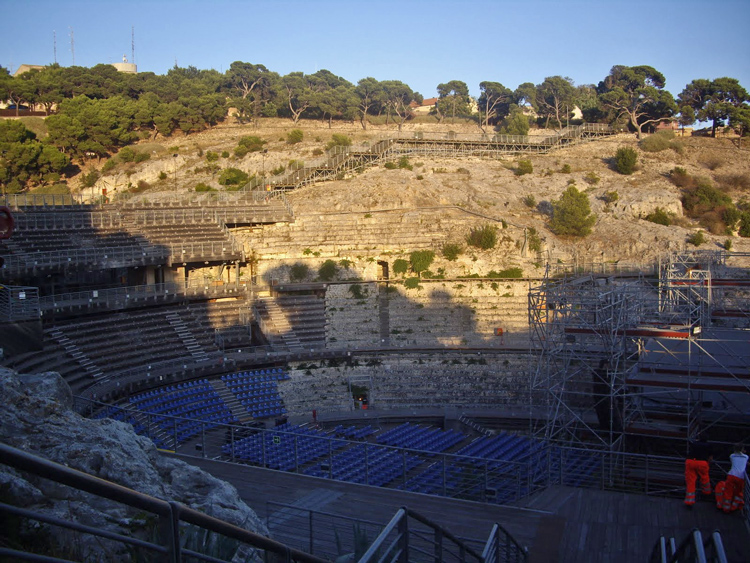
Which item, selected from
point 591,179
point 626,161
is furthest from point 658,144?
point 591,179

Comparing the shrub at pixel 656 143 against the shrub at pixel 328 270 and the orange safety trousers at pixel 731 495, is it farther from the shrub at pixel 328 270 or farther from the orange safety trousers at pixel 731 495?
the orange safety trousers at pixel 731 495

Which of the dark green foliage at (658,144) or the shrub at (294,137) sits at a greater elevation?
the shrub at (294,137)

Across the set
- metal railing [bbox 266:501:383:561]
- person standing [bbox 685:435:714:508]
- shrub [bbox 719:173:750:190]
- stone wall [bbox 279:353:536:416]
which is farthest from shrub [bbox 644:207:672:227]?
metal railing [bbox 266:501:383:561]

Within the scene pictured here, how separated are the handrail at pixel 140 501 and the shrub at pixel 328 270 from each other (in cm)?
2915

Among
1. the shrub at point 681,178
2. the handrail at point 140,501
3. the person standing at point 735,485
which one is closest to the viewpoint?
the handrail at point 140,501

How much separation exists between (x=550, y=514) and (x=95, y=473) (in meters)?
6.89

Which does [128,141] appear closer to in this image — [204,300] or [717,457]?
[204,300]

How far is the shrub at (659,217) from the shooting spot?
3584 cm

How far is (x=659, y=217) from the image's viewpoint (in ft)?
118

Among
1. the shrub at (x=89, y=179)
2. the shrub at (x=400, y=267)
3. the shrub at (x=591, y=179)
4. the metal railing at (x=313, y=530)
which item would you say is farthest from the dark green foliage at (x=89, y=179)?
the metal railing at (x=313, y=530)

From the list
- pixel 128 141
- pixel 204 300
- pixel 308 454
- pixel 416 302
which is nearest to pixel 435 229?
pixel 416 302

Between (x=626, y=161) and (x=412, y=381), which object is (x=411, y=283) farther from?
(x=626, y=161)

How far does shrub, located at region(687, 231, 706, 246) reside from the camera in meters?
32.7

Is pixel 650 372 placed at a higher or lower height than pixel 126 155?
lower
